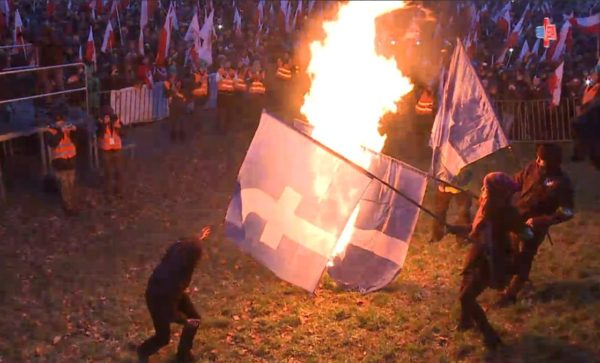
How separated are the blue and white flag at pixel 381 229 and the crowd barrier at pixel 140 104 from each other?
8.76 meters

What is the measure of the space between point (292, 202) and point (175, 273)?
5.85 feet

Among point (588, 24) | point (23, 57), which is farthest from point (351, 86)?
point (588, 24)

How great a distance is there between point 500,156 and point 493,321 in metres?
9.16

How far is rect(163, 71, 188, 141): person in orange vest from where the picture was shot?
1753 cm

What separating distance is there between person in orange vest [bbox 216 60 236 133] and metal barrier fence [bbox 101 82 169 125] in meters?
1.34

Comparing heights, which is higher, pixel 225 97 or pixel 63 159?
pixel 63 159

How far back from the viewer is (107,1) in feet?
79.9

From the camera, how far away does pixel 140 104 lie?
1714cm

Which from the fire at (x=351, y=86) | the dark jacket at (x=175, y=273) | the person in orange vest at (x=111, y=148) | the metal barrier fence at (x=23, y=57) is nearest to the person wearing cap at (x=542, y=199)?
the fire at (x=351, y=86)

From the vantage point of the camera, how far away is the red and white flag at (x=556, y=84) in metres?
17.3

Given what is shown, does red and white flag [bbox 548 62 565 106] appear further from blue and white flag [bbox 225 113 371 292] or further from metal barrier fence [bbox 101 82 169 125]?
blue and white flag [bbox 225 113 371 292]

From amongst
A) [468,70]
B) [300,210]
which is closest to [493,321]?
[300,210]

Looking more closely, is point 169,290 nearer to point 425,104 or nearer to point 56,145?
point 56,145

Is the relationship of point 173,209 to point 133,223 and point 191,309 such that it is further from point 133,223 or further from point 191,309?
point 191,309
